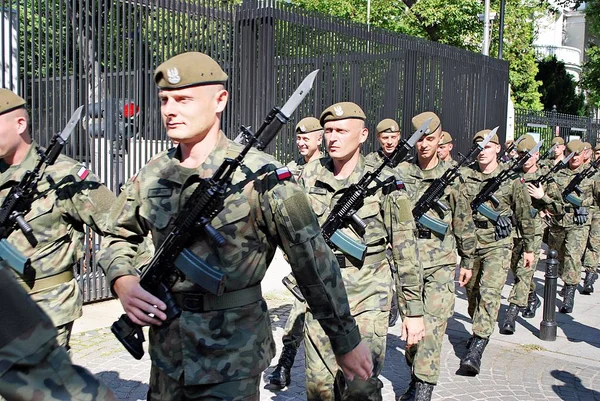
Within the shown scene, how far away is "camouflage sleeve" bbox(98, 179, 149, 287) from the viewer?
311 centimetres

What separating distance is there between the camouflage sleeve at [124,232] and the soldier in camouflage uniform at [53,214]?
2.80 feet

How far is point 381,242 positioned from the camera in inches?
179

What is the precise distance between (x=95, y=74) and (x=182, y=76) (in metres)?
5.45

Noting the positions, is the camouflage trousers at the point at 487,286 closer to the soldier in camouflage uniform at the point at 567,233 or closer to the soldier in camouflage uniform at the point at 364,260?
the soldier in camouflage uniform at the point at 364,260

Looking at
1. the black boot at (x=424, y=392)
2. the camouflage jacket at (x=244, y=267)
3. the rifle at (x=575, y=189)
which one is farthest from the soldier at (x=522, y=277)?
the camouflage jacket at (x=244, y=267)

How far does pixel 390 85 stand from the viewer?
12578 mm

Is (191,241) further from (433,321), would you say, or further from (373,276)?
(433,321)

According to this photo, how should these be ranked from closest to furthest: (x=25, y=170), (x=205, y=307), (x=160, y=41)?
(x=205, y=307)
(x=25, y=170)
(x=160, y=41)

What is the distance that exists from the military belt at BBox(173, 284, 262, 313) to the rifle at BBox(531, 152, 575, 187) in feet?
23.0

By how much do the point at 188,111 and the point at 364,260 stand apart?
186cm

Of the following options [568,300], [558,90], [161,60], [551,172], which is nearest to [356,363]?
[161,60]

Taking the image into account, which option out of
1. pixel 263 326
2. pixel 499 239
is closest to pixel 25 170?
pixel 263 326

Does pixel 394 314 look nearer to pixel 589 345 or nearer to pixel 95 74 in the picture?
pixel 589 345

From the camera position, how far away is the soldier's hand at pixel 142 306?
2842mm
